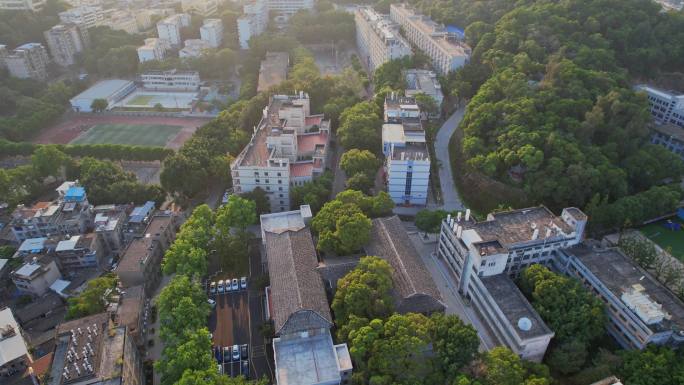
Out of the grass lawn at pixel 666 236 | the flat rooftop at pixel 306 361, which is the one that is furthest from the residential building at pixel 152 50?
the grass lawn at pixel 666 236

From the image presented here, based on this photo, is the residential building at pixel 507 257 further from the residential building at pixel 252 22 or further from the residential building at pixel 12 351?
the residential building at pixel 252 22

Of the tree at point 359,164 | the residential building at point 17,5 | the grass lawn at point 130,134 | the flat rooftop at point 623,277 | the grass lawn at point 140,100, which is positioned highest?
the residential building at point 17,5

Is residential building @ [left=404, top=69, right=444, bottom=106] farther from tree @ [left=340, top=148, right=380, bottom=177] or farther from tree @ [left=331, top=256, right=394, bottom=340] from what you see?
tree @ [left=331, top=256, right=394, bottom=340]

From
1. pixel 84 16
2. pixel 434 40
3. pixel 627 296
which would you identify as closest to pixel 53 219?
pixel 627 296

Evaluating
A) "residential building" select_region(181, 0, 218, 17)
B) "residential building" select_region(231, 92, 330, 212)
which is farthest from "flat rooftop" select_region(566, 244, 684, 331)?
"residential building" select_region(181, 0, 218, 17)

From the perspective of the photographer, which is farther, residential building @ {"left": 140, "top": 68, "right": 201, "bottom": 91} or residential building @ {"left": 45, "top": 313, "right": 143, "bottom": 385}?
residential building @ {"left": 140, "top": 68, "right": 201, "bottom": 91}

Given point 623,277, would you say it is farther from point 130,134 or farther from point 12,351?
point 130,134
